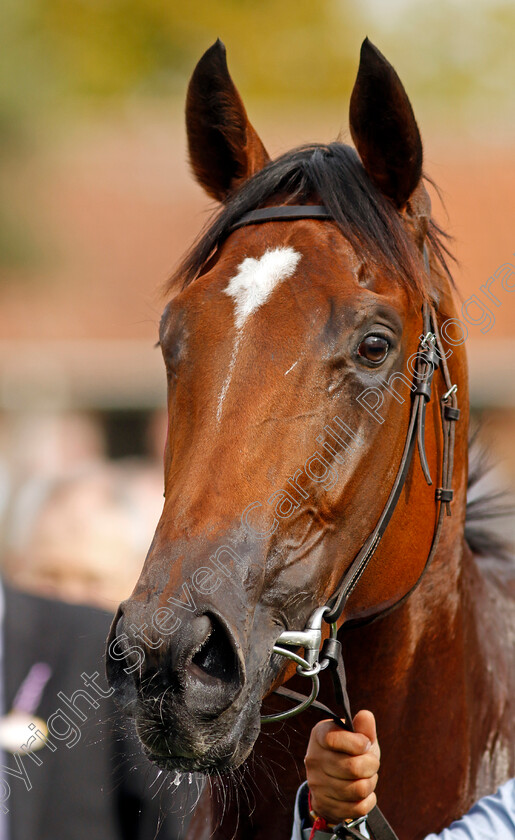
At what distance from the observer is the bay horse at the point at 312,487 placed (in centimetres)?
156

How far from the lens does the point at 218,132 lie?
242cm

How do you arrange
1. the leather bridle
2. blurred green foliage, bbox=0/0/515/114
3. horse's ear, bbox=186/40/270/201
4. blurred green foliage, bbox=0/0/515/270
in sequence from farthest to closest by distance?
blurred green foliage, bbox=0/0/515/114
blurred green foliage, bbox=0/0/515/270
horse's ear, bbox=186/40/270/201
the leather bridle

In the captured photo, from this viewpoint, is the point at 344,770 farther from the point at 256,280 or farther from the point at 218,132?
the point at 218,132

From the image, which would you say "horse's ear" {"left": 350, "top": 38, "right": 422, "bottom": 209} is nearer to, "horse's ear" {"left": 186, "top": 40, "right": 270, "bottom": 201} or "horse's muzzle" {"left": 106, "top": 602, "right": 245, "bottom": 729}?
"horse's ear" {"left": 186, "top": 40, "right": 270, "bottom": 201}

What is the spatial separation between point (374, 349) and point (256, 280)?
0.33m

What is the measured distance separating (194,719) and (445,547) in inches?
41.4

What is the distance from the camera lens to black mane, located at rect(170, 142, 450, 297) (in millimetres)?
2010

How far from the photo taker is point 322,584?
70.3 inches

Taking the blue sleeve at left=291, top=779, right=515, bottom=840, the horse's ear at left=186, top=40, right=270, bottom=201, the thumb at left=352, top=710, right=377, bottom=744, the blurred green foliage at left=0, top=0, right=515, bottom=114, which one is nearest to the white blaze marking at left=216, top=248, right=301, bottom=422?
the horse's ear at left=186, top=40, right=270, bottom=201

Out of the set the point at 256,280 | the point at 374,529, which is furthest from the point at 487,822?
the point at 256,280

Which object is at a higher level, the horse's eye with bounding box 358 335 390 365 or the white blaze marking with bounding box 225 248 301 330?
the white blaze marking with bounding box 225 248 301 330

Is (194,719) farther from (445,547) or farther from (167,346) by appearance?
(445,547)

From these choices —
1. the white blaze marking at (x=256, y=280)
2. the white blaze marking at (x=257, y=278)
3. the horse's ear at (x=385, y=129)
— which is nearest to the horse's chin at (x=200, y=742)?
the white blaze marking at (x=256, y=280)

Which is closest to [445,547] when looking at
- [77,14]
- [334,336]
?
[334,336]
